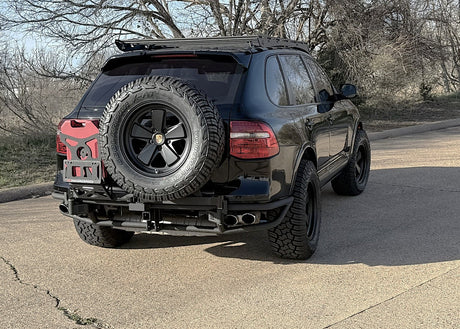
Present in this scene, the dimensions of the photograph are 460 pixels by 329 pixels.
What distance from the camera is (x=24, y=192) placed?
791cm

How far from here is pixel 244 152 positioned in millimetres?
4191

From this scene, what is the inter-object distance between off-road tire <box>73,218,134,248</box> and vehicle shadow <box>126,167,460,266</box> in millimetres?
187

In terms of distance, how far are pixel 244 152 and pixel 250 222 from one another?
52 centimetres

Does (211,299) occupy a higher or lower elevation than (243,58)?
lower

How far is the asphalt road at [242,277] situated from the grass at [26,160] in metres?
2.28

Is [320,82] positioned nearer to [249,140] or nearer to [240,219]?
[249,140]

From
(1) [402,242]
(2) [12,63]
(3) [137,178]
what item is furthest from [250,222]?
(2) [12,63]

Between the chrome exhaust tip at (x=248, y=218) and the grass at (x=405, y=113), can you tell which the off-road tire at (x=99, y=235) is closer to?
the chrome exhaust tip at (x=248, y=218)

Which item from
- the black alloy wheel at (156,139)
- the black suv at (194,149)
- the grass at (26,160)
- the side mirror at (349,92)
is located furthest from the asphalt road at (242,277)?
the grass at (26,160)

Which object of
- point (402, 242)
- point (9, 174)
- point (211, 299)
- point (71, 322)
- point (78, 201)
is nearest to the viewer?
point (71, 322)

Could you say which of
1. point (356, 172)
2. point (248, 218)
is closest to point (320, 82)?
point (356, 172)

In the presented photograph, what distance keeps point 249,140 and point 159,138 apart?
0.65 meters

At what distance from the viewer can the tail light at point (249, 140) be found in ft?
13.7

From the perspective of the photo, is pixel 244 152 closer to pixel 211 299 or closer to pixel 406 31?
pixel 211 299
